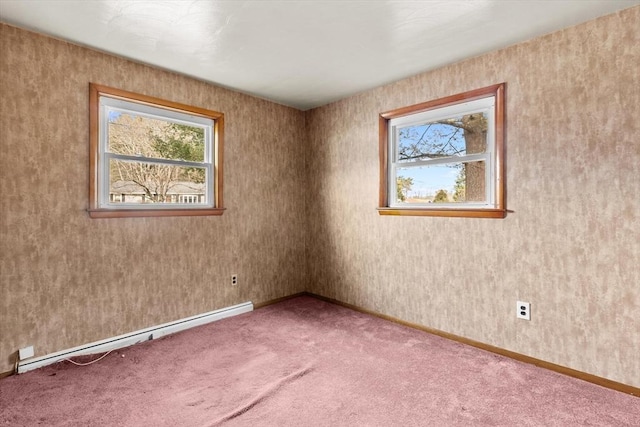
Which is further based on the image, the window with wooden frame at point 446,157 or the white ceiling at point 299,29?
the window with wooden frame at point 446,157

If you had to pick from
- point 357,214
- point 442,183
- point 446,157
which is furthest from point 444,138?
point 357,214

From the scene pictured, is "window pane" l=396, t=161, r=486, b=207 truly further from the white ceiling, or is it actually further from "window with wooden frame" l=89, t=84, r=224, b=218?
"window with wooden frame" l=89, t=84, r=224, b=218

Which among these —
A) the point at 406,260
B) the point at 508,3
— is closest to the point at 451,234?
the point at 406,260

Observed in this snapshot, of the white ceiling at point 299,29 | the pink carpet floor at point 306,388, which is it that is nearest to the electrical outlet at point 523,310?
the pink carpet floor at point 306,388

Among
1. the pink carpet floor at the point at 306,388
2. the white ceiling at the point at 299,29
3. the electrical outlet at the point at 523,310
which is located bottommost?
the pink carpet floor at the point at 306,388

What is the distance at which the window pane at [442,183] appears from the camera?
2.82 m

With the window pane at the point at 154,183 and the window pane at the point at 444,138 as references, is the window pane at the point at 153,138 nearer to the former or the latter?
the window pane at the point at 154,183

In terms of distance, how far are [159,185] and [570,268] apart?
3.36 m

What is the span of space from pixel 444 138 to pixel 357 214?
1.17 metres

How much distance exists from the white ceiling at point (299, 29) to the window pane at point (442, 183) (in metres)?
0.90

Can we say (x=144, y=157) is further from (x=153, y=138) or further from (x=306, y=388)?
(x=306, y=388)

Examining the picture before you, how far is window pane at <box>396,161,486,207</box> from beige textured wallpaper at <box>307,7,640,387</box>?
0.83 ft

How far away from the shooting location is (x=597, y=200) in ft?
7.00

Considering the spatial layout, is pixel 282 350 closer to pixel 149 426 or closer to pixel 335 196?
pixel 149 426
